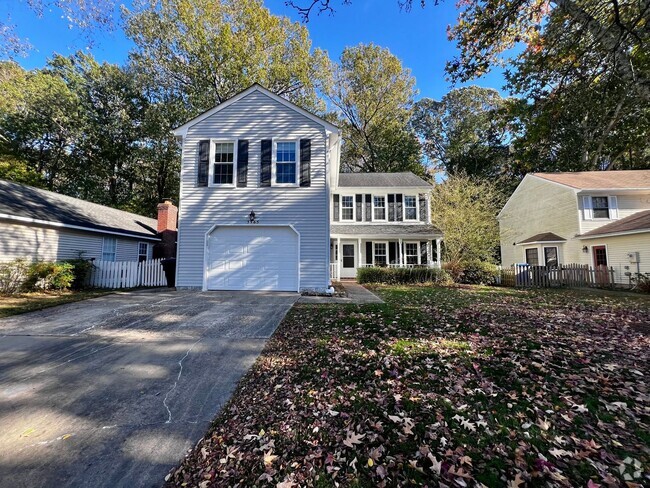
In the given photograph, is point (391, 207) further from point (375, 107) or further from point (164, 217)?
point (375, 107)

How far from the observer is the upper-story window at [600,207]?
54.8 ft

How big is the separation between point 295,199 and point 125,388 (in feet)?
26.6

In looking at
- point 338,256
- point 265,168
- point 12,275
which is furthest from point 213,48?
point 12,275

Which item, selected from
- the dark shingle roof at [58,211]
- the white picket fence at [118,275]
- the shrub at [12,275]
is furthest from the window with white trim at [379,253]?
the shrub at [12,275]

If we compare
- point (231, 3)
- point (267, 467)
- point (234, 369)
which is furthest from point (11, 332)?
point (231, 3)

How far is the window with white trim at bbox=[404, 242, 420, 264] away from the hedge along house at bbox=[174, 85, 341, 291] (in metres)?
9.17

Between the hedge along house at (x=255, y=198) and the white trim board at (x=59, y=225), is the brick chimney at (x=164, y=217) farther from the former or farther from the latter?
the hedge along house at (x=255, y=198)

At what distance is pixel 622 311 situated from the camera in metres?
7.62

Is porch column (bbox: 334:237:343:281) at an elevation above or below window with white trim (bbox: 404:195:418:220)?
below

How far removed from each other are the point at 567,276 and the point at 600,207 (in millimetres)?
5751

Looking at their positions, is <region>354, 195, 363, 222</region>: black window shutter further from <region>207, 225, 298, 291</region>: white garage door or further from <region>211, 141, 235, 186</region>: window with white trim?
<region>211, 141, 235, 186</region>: window with white trim

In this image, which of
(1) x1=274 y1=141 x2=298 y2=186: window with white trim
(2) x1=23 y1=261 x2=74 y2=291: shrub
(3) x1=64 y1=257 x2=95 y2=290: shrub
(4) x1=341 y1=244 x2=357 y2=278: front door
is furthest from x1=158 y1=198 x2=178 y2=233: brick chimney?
(4) x1=341 y1=244 x2=357 y2=278: front door

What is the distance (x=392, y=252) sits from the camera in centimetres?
1848

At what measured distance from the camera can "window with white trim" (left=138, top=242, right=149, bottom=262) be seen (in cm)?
1647
